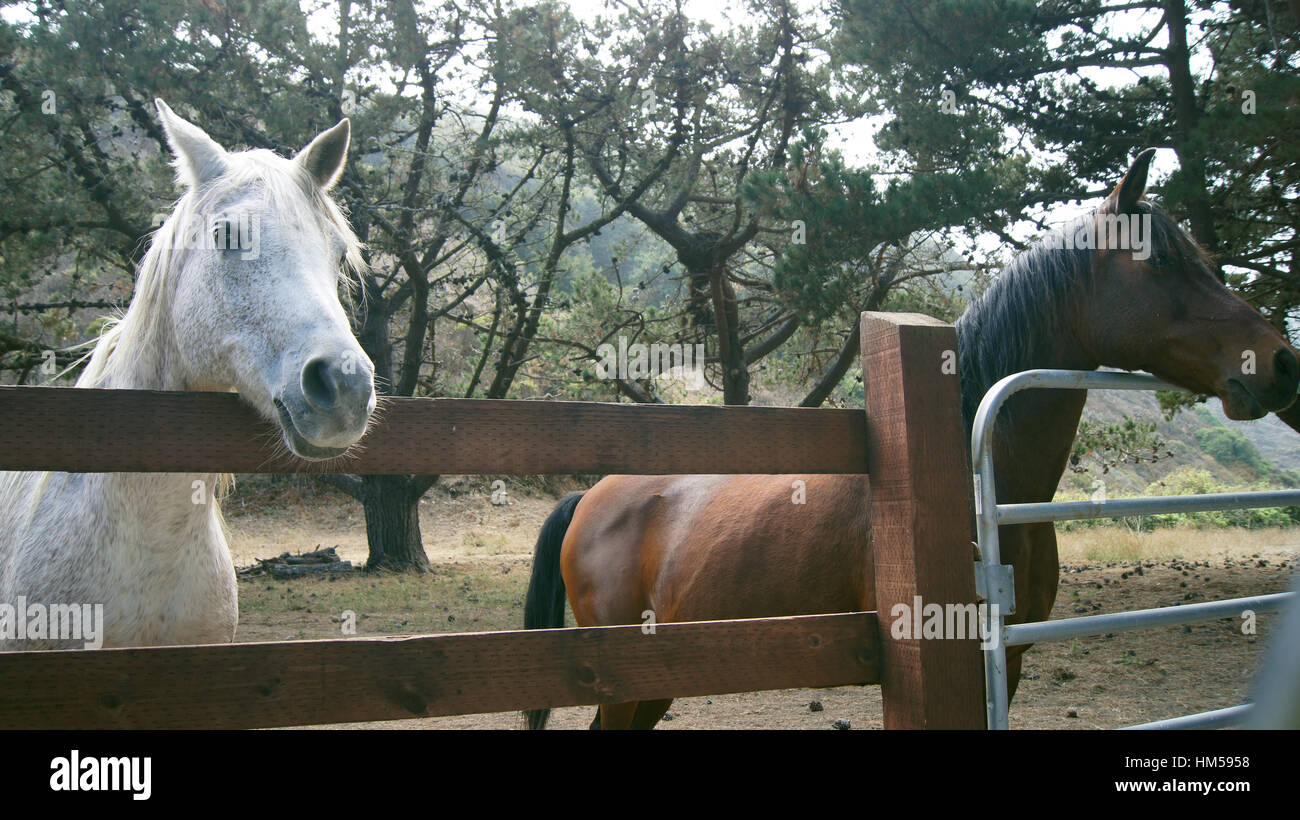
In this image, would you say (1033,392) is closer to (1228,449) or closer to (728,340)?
(728,340)

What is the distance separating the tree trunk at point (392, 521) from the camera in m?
14.5

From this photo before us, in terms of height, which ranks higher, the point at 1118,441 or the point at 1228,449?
the point at 1118,441

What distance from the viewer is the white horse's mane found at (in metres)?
2.25

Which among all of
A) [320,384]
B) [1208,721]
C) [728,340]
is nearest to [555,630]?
[320,384]

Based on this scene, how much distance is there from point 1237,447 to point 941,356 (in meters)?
59.9

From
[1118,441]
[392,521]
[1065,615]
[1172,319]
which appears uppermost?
[1172,319]

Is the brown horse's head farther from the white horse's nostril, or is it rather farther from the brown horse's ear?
the white horse's nostril

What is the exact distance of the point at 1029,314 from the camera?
127 inches

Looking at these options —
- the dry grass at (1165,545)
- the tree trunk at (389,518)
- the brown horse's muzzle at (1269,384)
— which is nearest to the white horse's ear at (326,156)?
the brown horse's muzzle at (1269,384)

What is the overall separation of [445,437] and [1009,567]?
1.55 meters

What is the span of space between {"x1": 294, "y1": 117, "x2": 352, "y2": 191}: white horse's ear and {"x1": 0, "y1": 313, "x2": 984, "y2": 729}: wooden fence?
1065 mm
